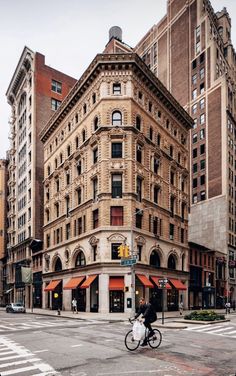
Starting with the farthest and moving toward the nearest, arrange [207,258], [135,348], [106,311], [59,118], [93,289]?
[207,258]
[59,118]
[93,289]
[106,311]
[135,348]

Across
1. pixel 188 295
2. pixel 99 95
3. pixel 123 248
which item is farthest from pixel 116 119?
pixel 188 295

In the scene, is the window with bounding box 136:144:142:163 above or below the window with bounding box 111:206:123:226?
above

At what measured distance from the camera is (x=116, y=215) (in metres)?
46.4

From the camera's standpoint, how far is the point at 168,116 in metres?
58.8

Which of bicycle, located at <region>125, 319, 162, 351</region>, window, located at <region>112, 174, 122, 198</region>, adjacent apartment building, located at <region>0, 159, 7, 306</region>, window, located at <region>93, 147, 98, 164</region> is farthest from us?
adjacent apartment building, located at <region>0, 159, 7, 306</region>

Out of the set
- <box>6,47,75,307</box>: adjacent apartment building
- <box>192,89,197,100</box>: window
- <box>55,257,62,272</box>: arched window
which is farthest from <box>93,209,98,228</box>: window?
<box>192,89,197,100</box>: window

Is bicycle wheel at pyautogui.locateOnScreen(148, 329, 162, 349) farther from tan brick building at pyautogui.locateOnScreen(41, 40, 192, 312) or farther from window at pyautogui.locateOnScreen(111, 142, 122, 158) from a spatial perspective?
window at pyautogui.locateOnScreen(111, 142, 122, 158)

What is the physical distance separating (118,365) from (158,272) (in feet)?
126

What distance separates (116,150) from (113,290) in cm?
1515

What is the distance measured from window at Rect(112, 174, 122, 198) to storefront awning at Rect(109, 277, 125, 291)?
8.81 m

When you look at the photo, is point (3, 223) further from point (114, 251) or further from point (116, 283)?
point (116, 283)

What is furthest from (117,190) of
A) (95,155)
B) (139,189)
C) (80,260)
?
(80,260)

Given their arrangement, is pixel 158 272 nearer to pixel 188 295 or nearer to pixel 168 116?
pixel 188 295

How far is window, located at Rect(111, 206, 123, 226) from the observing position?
152 ft
